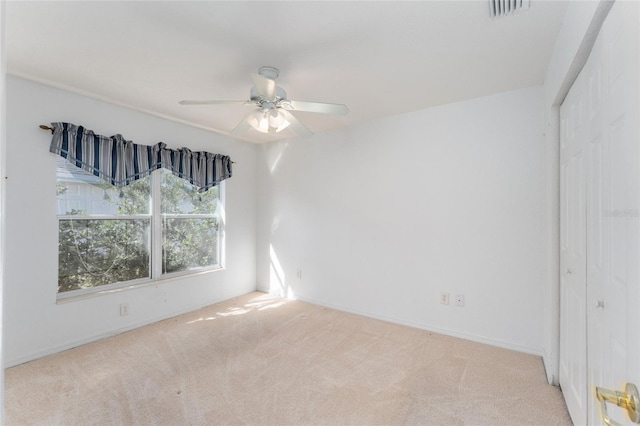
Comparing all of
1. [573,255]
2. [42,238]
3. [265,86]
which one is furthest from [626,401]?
[42,238]

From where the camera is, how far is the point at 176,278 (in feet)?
11.7

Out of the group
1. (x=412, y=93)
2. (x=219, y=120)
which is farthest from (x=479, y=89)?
(x=219, y=120)

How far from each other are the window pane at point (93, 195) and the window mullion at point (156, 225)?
61 millimetres

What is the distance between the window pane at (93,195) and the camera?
2.70 metres

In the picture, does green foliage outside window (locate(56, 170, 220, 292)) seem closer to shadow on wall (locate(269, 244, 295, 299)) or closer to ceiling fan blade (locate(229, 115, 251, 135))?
shadow on wall (locate(269, 244, 295, 299))

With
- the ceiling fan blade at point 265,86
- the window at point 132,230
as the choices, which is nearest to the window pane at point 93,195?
the window at point 132,230

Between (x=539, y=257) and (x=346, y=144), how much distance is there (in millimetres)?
2284

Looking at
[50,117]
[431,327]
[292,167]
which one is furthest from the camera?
[292,167]

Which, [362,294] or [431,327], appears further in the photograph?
[362,294]

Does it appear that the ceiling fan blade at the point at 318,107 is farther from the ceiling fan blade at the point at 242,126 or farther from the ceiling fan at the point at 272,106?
the ceiling fan blade at the point at 242,126

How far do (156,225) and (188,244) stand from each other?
0.51 meters

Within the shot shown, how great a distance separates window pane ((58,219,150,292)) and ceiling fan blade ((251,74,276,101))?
2276 millimetres

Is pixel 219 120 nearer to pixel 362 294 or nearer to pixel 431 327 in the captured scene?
pixel 362 294

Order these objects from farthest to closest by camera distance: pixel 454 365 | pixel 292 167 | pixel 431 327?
pixel 292 167
pixel 431 327
pixel 454 365
